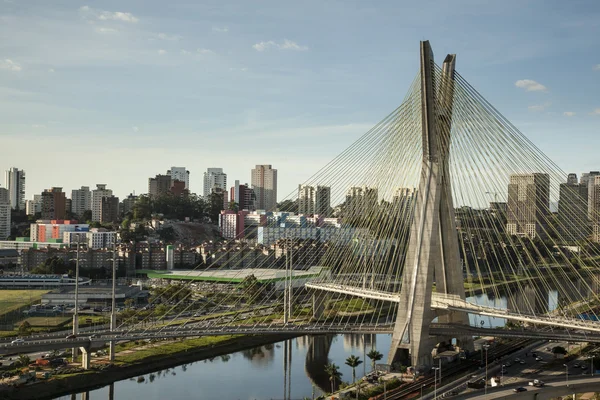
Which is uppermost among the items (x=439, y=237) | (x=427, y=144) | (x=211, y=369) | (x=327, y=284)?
(x=427, y=144)

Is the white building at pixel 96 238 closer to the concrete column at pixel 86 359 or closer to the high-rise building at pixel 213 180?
the concrete column at pixel 86 359

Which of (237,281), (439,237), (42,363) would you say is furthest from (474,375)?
(237,281)

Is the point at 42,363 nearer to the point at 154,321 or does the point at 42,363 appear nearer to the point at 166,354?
the point at 166,354

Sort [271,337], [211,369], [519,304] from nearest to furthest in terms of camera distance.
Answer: [211,369] < [271,337] < [519,304]

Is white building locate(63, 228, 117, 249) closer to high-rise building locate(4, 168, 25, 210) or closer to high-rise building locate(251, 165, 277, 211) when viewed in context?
high-rise building locate(4, 168, 25, 210)

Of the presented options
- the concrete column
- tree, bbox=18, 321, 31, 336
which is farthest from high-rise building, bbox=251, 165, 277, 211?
the concrete column

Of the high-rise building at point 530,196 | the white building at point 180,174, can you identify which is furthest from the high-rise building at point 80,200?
the high-rise building at point 530,196

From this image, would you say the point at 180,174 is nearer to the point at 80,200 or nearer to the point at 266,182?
the point at 266,182
